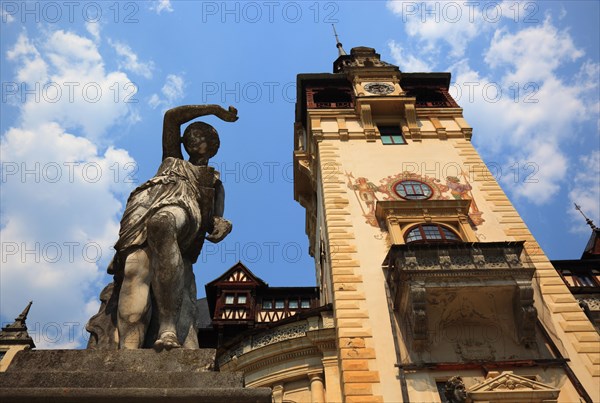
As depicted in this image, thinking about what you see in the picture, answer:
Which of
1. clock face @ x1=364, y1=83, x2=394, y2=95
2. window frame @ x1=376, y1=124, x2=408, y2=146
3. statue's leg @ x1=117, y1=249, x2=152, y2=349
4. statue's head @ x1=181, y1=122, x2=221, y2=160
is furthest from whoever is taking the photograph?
clock face @ x1=364, y1=83, x2=394, y2=95

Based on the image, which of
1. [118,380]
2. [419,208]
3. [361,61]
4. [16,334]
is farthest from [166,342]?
[16,334]

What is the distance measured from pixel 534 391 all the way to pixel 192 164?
1070 cm

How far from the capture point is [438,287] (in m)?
13.4

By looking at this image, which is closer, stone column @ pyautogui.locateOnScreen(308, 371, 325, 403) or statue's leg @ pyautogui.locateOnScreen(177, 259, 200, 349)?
statue's leg @ pyautogui.locateOnScreen(177, 259, 200, 349)

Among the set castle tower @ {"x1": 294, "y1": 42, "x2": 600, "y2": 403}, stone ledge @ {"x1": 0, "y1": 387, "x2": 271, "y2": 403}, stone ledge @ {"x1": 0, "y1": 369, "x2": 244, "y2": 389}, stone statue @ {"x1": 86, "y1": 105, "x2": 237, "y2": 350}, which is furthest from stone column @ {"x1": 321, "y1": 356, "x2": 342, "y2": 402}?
stone ledge @ {"x1": 0, "y1": 387, "x2": 271, "y2": 403}

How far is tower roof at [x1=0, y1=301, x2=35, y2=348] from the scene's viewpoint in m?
30.9

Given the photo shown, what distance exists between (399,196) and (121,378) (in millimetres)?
15697

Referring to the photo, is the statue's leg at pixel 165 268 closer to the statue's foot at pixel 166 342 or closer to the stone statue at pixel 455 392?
the statue's foot at pixel 166 342

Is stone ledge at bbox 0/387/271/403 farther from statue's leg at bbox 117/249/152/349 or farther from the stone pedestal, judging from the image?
statue's leg at bbox 117/249/152/349

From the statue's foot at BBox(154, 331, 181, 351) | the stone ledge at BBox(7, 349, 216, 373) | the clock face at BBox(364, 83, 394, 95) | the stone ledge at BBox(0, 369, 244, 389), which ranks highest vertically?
A: the clock face at BBox(364, 83, 394, 95)

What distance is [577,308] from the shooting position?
14.2 metres

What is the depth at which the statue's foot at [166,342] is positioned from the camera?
3.93m

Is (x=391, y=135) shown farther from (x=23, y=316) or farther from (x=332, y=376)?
(x=23, y=316)

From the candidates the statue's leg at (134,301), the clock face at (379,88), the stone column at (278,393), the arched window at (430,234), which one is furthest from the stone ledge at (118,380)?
the clock face at (379,88)
